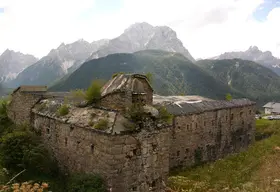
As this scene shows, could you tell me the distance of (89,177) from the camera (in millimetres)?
11844

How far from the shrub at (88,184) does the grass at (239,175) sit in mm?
5089

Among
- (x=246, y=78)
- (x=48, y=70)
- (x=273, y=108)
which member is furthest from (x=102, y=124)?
(x=48, y=70)

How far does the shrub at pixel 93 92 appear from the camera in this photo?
14.0m

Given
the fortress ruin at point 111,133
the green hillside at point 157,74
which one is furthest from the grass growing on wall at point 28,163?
the green hillside at point 157,74

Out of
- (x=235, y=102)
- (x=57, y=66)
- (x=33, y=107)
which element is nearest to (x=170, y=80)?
(x=235, y=102)

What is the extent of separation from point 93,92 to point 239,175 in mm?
11610

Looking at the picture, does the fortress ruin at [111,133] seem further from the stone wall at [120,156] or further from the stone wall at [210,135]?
the stone wall at [210,135]

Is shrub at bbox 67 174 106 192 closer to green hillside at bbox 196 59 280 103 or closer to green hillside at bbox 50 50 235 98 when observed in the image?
green hillside at bbox 50 50 235 98

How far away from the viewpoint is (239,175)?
19.0 meters

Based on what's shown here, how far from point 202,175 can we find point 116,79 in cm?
998

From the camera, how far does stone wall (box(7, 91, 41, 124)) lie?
1836 cm

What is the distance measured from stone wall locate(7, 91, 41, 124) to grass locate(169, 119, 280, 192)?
9925 millimetres

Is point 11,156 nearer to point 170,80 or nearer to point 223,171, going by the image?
point 223,171

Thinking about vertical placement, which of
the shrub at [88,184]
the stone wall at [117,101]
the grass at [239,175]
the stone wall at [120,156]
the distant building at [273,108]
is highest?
the stone wall at [117,101]
